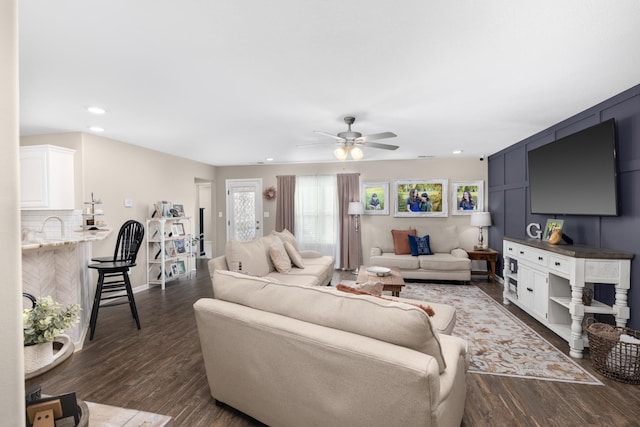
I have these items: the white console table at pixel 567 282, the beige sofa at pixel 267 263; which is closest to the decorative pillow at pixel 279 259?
the beige sofa at pixel 267 263

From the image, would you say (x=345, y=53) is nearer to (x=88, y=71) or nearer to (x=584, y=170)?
(x=88, y=71)

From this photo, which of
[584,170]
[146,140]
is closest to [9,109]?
[584,170]

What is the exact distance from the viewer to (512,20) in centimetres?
176

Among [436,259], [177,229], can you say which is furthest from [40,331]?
[436,259]

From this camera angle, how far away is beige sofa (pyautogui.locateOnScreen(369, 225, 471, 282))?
17.7 feet

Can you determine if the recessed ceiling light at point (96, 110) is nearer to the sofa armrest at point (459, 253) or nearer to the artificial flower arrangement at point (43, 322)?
the artificial flower arrangement at point (43, 322)

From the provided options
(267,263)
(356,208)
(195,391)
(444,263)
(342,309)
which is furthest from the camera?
(356,208)

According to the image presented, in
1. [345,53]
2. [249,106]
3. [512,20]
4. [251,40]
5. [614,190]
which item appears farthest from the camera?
[249,106]

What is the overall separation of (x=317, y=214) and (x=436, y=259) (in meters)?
2.72

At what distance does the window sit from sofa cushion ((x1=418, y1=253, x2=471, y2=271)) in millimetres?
1955

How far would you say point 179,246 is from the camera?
579cm

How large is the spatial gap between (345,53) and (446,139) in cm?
311

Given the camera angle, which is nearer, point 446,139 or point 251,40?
point 251,40

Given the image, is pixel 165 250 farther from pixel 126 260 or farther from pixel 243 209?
pixel 243 209
